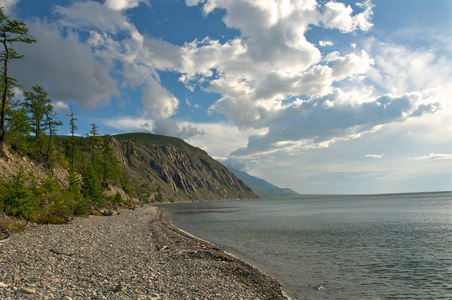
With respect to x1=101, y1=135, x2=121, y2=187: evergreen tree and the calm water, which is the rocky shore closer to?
the calm water

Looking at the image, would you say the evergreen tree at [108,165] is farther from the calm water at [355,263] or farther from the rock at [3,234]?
the rock at [3,234]

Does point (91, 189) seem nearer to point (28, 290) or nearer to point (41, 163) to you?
point (41, 163)

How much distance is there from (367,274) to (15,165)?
1787 inches

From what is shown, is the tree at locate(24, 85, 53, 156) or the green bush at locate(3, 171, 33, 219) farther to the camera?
the tree at locate(24, 85, 53, 156)

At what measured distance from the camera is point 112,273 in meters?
14.1

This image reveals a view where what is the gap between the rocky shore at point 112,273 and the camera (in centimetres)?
1085

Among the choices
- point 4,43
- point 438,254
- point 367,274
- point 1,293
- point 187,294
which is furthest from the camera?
point 4,43

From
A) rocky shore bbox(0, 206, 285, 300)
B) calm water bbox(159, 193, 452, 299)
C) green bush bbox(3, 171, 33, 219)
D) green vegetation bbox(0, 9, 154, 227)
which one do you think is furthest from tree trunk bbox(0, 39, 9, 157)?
calm water bbox(159, 193, 452, 299)

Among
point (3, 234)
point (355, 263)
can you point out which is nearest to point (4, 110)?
point (3, 234)

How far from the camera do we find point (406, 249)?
28266 mm

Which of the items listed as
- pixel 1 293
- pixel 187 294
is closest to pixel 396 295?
pixel 187 294

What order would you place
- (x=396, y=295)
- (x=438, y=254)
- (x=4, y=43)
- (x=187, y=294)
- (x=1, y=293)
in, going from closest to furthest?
1. (x=1, y=293)
2. (x=187, y=294)
3. (x=396, y=295)
4. (x=438, y=254)
5. (x=4, y=43)

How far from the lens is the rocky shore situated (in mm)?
10852

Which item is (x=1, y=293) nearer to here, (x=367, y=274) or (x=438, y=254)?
(x=367, y=274)
